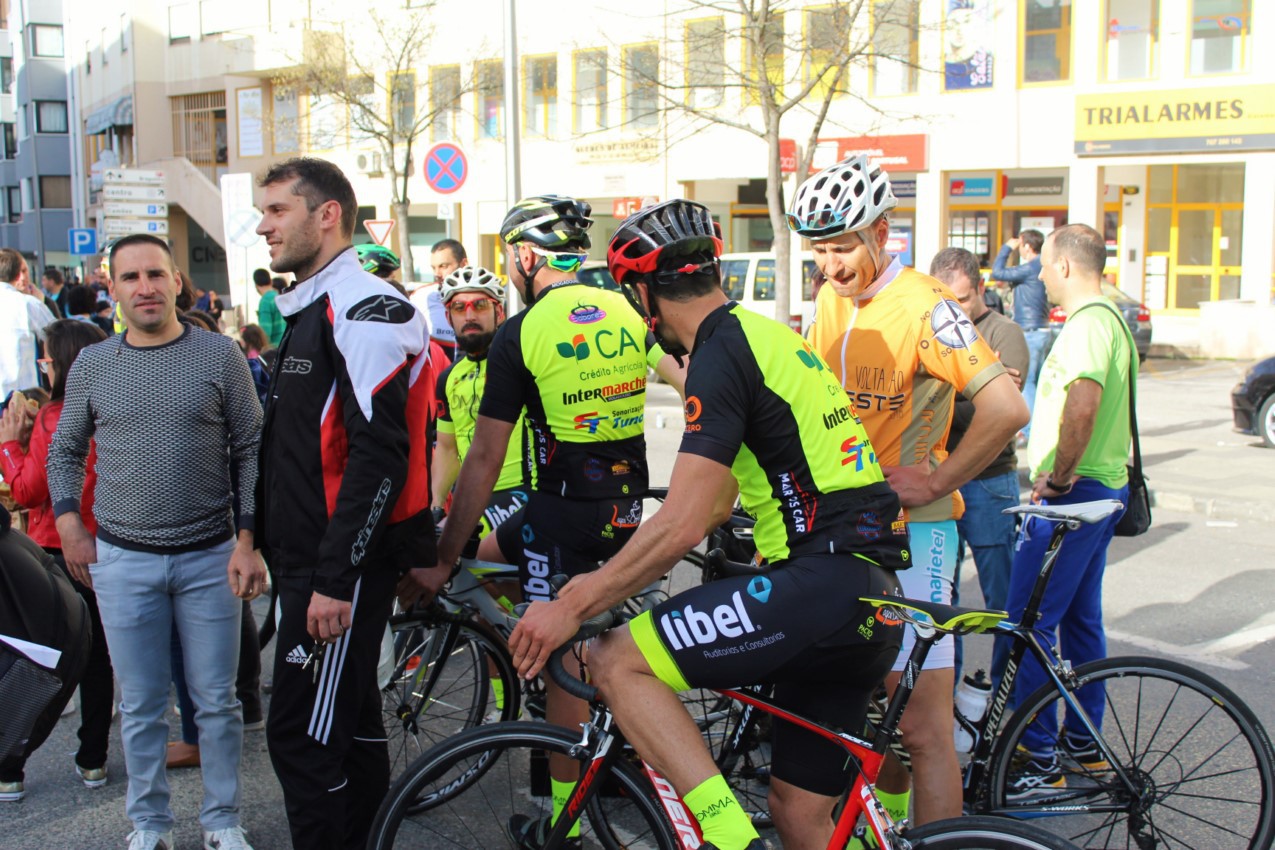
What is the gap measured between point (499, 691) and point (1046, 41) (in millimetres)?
24016

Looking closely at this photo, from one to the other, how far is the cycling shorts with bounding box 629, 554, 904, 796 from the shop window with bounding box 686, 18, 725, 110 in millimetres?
18690

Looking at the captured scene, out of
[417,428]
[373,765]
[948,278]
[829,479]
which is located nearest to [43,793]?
[373,765]

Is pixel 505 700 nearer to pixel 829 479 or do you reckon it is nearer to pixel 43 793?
pixel 43 793

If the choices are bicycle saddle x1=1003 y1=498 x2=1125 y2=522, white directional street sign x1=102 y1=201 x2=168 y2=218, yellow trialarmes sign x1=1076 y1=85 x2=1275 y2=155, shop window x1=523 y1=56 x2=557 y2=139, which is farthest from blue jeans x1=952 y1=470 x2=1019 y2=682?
shop window x1=523 y1=56 x2=557 y2=139

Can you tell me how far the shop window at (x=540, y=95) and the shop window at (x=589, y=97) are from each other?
38.1 inches

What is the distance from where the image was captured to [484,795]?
11.8 feet

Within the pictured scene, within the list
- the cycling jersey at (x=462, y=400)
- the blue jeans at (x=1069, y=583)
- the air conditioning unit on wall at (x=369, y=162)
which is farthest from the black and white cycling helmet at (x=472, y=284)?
the air conditioning unit on wall at (x=369, y=162)

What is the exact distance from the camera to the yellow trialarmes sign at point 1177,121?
2272cm

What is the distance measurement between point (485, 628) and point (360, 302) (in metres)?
1.69

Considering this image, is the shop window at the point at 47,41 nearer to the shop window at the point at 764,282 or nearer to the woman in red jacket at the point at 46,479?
the shop window at the point at 764,282

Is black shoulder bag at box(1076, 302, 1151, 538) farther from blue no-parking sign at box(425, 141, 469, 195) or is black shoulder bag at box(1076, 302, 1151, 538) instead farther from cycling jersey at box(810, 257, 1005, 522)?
blue no-parking sign at box(425, 141, 469, 195)

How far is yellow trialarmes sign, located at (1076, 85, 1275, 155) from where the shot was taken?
22719 mm

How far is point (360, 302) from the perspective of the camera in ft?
11.3

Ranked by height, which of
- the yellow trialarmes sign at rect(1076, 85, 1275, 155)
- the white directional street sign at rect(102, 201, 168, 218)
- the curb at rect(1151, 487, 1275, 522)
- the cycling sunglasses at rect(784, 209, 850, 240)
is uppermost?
the yellow trialarmes sign at rect(1076, 85, 1275, 155)
